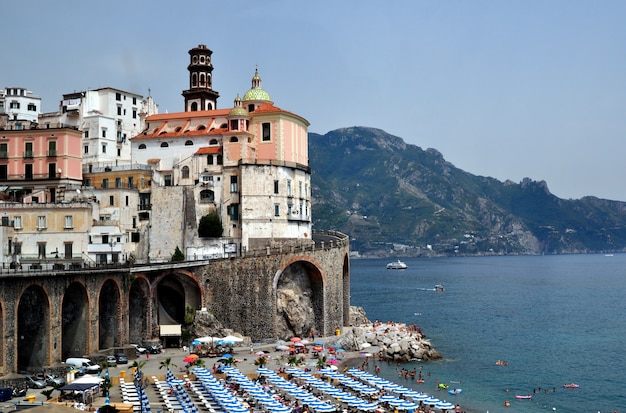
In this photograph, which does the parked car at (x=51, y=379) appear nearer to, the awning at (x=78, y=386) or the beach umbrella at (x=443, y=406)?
A: the awning at (x=78, y=386)

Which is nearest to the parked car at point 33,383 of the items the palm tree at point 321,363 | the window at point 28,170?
the palm tree at point 321,363

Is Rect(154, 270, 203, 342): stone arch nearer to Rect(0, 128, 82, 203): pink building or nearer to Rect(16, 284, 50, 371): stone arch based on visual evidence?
Rect(0, 128, 82, 203): pink building

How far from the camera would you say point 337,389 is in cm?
5862

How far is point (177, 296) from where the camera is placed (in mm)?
77625

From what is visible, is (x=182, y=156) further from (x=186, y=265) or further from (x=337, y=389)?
(x=337, y=389)

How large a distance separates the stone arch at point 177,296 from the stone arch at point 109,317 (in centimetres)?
820

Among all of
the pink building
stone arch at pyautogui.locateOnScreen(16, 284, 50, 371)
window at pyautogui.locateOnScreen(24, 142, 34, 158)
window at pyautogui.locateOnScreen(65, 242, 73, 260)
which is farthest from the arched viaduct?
window at pyautogui.locateOnScreen(24, 142, 34, 158)

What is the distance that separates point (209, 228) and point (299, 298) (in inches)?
515

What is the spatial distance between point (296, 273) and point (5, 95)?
5270 centimetres

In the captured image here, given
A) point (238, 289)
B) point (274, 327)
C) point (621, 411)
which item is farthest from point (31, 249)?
point (621, 411)

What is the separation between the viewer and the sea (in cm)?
6588

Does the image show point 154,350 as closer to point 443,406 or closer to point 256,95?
point 443,406

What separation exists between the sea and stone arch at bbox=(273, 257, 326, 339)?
32.7 feet

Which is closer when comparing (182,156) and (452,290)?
(182,156)
